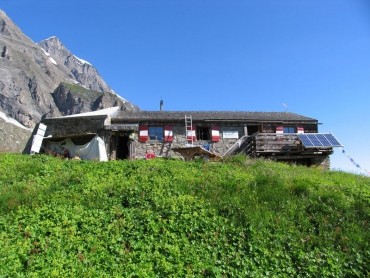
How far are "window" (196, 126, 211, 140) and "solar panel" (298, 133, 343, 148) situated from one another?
748 centimetres

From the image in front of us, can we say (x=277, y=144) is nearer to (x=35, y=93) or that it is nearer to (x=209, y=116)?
(x=209, y=116)

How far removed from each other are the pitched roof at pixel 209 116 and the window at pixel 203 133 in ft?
3.09

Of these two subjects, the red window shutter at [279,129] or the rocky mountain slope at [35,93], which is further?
the rocky mountain slope at [35,93]

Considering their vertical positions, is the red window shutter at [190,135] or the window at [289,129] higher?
the window at [289,129]

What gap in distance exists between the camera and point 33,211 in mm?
9969

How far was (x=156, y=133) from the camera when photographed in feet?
91.3

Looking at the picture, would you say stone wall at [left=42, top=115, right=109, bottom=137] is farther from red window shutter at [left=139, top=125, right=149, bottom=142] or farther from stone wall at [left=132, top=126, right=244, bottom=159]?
red window shutter at [left=139, top=125, right=149, bottom=142]

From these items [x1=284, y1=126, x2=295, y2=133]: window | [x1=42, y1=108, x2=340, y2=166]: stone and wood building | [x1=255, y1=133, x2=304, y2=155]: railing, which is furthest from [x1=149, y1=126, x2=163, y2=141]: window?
[x1=284, y1=126, x2=295, y2=133]: window

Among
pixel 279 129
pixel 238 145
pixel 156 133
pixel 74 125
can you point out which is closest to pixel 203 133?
pixel 238 145

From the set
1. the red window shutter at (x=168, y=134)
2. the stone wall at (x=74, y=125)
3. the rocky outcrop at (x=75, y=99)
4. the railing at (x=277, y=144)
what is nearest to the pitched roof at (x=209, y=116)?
the red window shutter at (x=168, y=134)

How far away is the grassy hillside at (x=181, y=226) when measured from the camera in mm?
7844

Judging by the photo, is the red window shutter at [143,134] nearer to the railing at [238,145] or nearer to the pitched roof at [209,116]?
the pitched roof at [209,116]

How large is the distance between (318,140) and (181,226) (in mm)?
19505

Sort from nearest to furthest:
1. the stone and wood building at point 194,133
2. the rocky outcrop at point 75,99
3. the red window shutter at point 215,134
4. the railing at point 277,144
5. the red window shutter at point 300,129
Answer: the stone and wood building at point 194,133
the railing at point 277,144
the red window shutter at point 215,134
the red window shutter at point 300,129
the rocky outcrop at point 75,99
